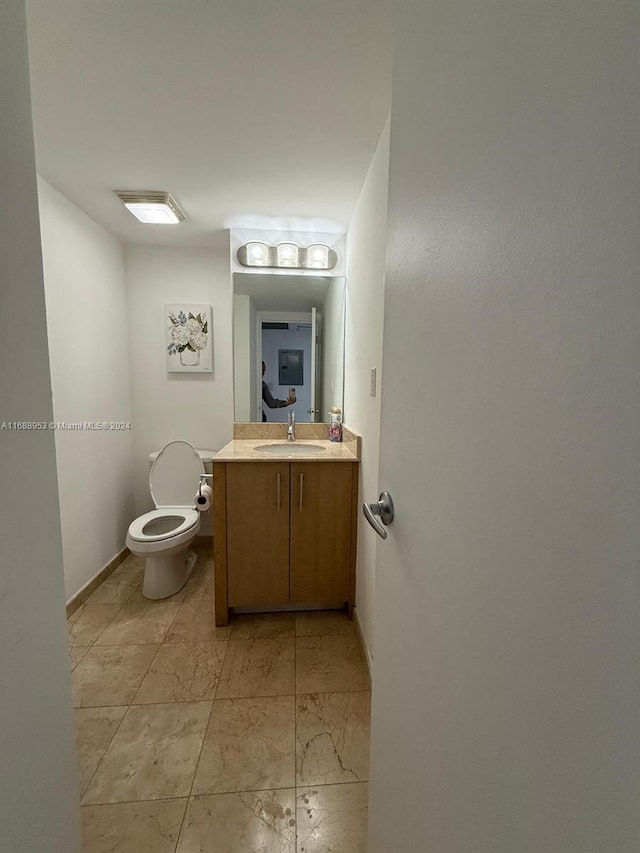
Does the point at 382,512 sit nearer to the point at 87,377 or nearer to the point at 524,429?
the point at 524,429

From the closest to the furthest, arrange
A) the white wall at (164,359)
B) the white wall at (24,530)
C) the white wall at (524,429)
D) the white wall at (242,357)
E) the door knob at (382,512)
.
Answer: the white wall at (524,429) → the white wall at (24,530) → the door knob at (382,512) → the white wall at (242,357) → the white wall at (164,359)

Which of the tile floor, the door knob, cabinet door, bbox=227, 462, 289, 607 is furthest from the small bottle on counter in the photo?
the door knob

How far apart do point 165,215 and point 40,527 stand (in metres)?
1.91

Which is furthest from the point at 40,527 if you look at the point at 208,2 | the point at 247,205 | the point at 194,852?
the point at 247,205

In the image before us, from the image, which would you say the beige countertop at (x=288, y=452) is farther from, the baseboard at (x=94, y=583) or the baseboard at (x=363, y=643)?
the baseboard at (x=94, y=583)

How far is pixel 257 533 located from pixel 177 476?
35.1 inches

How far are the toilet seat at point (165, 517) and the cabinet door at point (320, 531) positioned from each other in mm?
711

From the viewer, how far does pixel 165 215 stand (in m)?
1.92

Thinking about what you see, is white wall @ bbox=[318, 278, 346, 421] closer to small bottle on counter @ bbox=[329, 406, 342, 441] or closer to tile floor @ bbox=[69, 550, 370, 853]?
small bottle on counter @ bbox=[329, 406, 342, 441]

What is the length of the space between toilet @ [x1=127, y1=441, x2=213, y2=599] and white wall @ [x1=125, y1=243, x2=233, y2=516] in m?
0.20

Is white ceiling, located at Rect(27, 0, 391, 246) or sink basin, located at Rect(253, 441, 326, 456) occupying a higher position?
white ceiling, located at Rect(27, 0, 391, 246)

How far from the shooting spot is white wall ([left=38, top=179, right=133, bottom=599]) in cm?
175

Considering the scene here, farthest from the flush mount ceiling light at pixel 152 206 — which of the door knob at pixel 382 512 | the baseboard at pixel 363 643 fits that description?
the baseboard at pixel 363 643

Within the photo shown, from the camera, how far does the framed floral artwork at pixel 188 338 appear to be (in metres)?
2.45
